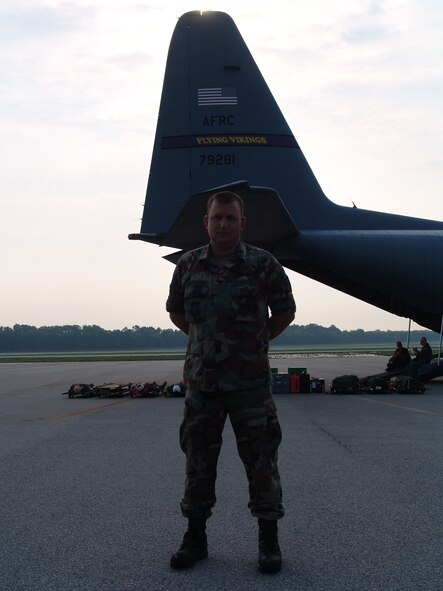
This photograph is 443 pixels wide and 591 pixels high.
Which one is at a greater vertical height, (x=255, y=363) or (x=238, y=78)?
(x=238, y=78)

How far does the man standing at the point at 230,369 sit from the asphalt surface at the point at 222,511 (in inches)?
11.9

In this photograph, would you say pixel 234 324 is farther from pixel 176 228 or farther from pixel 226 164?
pixel 226 164

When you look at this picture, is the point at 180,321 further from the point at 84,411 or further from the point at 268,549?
the point at 84,411

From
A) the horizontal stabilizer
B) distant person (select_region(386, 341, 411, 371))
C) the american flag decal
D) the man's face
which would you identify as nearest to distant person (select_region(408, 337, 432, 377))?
distant person (select_region(386, 341, 411, 371))

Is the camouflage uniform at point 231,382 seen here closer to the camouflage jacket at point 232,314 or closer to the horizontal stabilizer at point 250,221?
the camouflage jacket at point 232,314

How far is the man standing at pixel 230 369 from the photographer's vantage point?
3.38 metres

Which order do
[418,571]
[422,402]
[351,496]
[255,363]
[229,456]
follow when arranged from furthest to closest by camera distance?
[422,402] → [229,456] → [351,496] → [255,363] → [418,571]

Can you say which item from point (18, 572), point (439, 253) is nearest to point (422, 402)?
point (439, 253)

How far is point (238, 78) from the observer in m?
14.4

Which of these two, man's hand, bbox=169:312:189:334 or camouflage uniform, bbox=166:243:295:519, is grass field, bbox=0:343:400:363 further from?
camouflage uniform, bbox=166:243:295:519

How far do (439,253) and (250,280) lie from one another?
40.0ft

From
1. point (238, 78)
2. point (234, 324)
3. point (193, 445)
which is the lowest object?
point (193, 445)

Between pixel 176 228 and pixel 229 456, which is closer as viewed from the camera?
pixel 229 456

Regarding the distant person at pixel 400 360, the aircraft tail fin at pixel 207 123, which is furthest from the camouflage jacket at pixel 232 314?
the distant person at pixel 400 360
